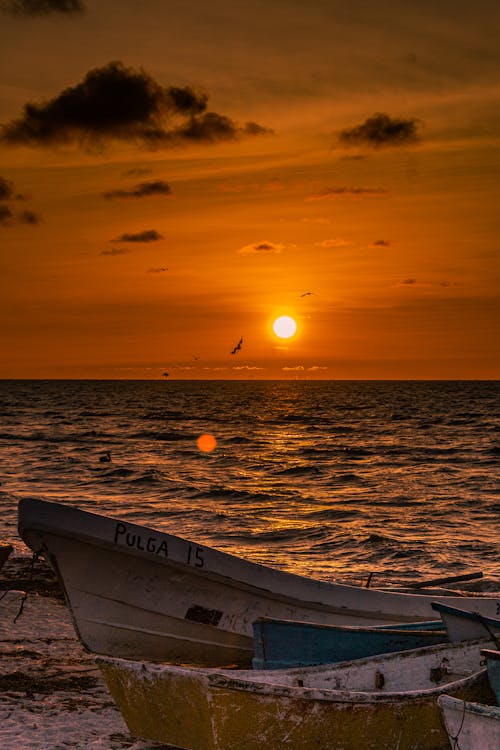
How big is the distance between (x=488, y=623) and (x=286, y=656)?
209cm

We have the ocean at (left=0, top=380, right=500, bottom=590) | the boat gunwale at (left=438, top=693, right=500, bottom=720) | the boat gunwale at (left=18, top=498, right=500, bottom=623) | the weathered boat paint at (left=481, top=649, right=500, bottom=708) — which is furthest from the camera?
the ocean at (left=0, top=380, right=500, bottom=590)

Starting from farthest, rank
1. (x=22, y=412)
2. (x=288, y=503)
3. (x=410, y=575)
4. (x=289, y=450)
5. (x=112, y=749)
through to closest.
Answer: (x=22, y=412) < (x=289, y=450) < (x=288, y=503) < (x=410, y=575) < (x=112, y=749)

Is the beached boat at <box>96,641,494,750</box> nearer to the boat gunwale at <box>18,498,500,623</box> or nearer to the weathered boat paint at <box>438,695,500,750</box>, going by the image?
the weathered boat paint at <box>438,695,500,750</box>

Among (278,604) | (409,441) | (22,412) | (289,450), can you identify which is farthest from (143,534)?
(22,412)

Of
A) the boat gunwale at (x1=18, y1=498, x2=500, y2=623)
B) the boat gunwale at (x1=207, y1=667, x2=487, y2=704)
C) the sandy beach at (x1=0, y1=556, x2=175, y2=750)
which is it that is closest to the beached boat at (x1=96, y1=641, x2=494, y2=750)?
the boat gunwale at (x1=207, y1=667, x2=487, y2=704)

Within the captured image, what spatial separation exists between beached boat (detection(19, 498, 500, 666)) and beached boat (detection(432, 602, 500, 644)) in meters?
1.85

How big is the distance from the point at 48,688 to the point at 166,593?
1710 mm

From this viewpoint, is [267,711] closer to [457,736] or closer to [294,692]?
[294,692]

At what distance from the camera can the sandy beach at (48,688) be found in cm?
856

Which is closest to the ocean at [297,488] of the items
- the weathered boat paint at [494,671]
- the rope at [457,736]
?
the weathered boat paint at [494,671]

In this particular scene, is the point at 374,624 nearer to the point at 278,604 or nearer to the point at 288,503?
the point at 278,604

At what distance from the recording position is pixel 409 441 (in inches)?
2611

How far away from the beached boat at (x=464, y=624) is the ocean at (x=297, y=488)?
28.7 ft

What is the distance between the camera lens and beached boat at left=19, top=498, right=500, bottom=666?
10.4 m
